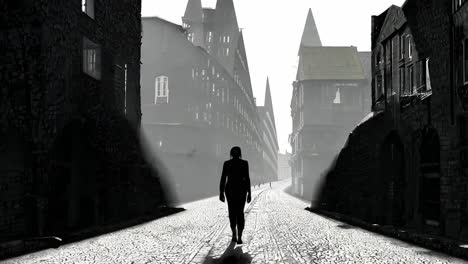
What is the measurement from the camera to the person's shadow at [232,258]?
8.39 metres

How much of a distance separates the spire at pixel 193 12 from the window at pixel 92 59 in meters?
51.5

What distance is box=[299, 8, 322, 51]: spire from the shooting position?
8862 centimetres

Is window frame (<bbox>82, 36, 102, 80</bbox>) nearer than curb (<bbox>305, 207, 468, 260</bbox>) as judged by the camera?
No

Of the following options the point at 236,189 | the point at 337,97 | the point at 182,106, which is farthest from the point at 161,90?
the point at 236,189

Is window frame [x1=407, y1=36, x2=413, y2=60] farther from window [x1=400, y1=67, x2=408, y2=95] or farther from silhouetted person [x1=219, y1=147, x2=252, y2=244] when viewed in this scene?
silhouetted person [x1=219, y1=147, x2=252, y2=244]

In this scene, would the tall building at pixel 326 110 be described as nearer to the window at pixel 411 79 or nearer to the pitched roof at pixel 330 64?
the pitched roof at pixel 330 64

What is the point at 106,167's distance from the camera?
63.4ft

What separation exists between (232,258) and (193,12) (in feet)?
210

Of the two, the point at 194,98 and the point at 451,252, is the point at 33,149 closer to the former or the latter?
the point at 451,252

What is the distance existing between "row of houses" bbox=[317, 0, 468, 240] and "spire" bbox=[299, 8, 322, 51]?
63.0m

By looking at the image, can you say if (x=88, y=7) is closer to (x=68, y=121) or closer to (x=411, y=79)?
(x=68, y=121)

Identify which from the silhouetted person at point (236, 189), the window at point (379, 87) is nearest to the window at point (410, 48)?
the window at point (379, 87)

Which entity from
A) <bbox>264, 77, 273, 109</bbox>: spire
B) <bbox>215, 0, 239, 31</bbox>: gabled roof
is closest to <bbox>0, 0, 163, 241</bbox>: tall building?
<bbox>215, 0, 239, 31</bbox>: gabled roof

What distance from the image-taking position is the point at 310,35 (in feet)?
293
